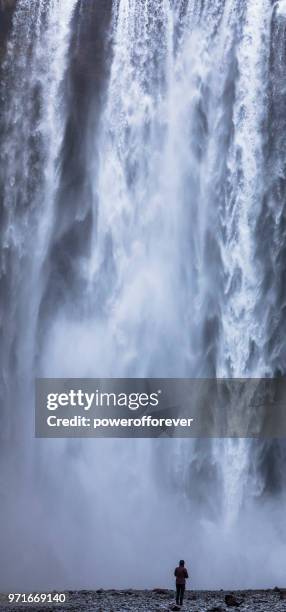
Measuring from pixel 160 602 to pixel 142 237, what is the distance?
9183 millimetres

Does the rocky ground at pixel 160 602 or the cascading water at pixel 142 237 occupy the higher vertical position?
the cascading water at pixel 142 237

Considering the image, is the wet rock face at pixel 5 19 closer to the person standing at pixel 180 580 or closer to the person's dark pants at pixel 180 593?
the person standing at pixel 180 580

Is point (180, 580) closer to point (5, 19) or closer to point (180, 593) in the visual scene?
point (180, 593)

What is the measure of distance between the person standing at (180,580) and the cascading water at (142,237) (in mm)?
4365

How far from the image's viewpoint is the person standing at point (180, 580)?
21500mm

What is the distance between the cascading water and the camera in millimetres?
26969

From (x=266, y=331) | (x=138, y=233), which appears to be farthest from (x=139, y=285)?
(x=266, y=331)

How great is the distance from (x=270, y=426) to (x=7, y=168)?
9.28 metres

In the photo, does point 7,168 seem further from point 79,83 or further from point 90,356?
point 90,356

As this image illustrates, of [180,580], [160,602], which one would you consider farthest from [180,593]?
[160,602]

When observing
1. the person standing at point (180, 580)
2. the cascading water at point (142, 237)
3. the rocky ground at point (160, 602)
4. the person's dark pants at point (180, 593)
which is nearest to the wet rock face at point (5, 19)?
the cascading water at point (142, 237)

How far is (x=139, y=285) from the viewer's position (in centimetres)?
2767

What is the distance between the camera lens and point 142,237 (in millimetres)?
27797

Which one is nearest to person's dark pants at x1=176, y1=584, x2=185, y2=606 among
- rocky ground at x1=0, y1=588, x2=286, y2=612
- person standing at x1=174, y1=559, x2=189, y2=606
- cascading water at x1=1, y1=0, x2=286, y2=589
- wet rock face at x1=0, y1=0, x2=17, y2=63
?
person standing at x1=174, y1=559, x2=189, y2=606
